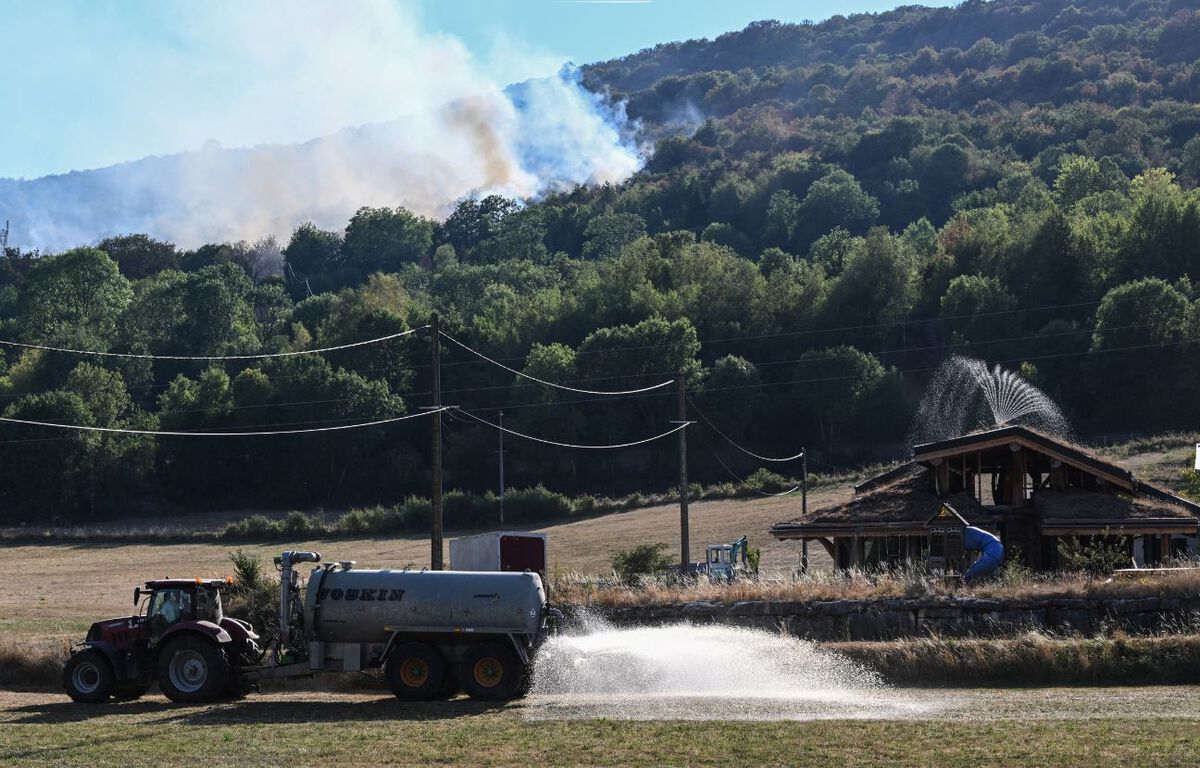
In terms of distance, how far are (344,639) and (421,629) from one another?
1704 mm

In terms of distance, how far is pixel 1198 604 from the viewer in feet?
105

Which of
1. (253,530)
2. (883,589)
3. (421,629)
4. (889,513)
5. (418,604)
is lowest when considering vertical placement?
(421,629)

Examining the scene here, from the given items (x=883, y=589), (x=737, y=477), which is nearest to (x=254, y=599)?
(x=883, y=589)

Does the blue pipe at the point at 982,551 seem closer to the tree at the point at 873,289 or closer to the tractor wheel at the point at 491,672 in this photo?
the tractor wheel at the point at 491,672

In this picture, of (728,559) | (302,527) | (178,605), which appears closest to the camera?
(178,605)

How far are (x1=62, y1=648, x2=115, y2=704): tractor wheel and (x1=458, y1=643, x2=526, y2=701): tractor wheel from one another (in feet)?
24.1

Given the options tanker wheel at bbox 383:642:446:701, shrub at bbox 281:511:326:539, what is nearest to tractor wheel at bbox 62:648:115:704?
tanker wheel at bbox 383:642:446:701

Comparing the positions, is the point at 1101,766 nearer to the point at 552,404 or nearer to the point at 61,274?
the point at 552,404

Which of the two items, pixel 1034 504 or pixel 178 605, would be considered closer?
pixel 178 605

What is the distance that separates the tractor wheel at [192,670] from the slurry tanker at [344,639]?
0.8 inches

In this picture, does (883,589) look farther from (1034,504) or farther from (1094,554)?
(1034,504)

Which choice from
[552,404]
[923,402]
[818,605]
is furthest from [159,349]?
[818,605]

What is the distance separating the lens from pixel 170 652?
3005 cm

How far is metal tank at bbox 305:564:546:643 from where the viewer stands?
29.2 metres
